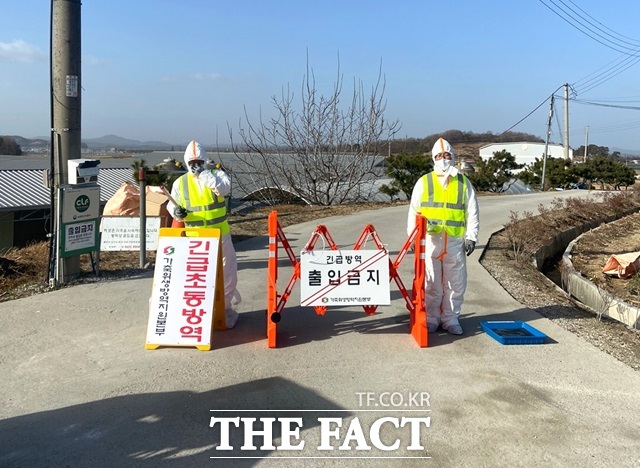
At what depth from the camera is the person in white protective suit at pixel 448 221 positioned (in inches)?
249

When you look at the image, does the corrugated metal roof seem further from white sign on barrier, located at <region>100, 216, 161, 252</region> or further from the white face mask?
the white face mask

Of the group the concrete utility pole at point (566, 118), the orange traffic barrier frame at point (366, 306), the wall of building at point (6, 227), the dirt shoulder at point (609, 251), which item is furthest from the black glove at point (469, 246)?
the concrete utility pole at point (566, 118)

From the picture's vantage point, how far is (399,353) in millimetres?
5898

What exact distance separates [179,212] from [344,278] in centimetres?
190

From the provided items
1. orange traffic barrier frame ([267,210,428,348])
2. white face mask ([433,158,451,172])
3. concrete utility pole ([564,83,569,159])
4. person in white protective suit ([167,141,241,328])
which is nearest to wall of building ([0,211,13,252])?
person in white protective suit ([167,141,241,328])

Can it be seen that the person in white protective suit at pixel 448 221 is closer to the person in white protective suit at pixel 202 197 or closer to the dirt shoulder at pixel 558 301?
the dirt shoulder at pixel 558 301

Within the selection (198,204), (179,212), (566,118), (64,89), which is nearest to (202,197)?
(198,204)

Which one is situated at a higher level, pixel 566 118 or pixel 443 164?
pixel 566 118

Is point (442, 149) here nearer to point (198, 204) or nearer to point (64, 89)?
point (198, 204)

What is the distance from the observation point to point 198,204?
643 centimetres

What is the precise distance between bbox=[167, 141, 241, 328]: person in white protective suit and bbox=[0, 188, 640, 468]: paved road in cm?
117

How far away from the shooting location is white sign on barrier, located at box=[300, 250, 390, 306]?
606 centimetres

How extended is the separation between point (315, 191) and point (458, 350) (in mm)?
19278

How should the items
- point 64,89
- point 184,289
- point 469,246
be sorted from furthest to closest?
point 64,89 < point 469,246 < point 184,289
